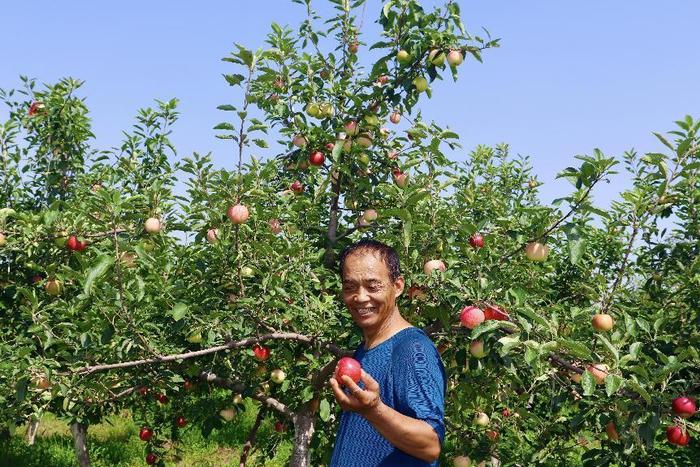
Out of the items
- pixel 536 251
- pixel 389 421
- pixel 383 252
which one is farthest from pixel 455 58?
pixel 389 421

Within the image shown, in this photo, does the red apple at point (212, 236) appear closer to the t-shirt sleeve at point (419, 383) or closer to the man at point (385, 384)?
the man at point (385, 384)

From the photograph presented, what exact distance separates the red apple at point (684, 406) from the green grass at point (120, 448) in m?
4.71

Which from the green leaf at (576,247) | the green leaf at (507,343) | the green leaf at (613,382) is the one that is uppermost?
the green leaf at (576,247)

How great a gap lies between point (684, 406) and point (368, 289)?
5.81 feet

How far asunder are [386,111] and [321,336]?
157 cm

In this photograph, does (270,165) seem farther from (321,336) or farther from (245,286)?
(321,336)

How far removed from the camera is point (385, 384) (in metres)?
1.78

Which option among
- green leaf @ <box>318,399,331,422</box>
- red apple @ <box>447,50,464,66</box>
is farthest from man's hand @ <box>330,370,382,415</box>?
red apple @ <box>447,50,464,66</box>

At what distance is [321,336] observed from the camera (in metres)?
3.63

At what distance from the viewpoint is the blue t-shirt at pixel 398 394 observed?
1.65 metres

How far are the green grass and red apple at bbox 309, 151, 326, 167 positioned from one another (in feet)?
12.0

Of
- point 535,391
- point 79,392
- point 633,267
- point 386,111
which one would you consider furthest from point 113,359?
point 633,267

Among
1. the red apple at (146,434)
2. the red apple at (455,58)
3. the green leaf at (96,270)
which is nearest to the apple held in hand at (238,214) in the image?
the green leaf at (96,270)

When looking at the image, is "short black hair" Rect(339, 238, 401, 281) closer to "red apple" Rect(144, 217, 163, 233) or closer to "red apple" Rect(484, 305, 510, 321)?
"red apple" Rect(484, 305, 510, 321)
